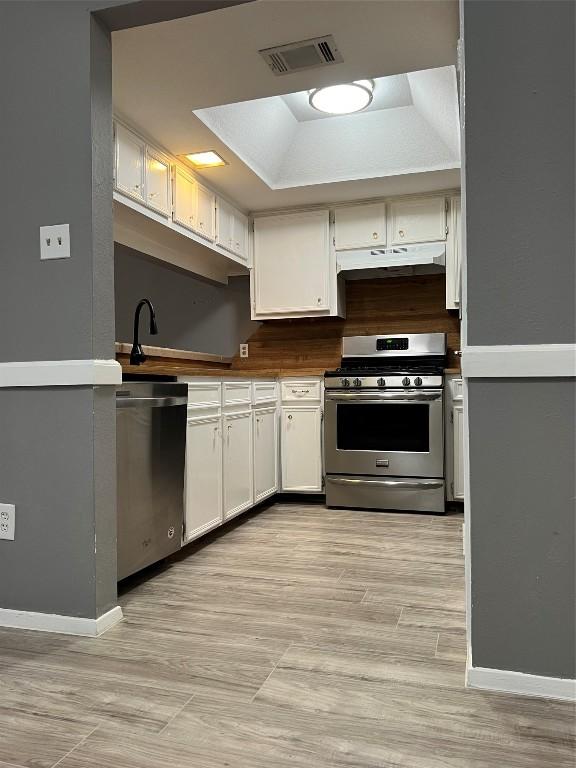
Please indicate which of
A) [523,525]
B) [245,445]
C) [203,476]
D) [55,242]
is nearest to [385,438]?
[245,445]

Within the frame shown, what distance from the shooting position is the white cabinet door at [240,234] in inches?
170

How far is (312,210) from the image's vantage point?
14.5ft

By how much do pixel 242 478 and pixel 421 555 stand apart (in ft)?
3.72

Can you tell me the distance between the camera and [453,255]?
13.5ft

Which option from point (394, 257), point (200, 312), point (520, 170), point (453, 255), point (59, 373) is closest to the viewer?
point (520, 170)

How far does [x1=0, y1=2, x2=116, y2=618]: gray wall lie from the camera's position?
198 cm

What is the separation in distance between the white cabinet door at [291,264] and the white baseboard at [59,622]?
2.78 m

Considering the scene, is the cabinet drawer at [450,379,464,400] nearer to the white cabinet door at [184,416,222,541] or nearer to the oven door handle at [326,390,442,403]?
the oven door handle at [326,390,442,403]

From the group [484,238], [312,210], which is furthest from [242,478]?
[484,238]

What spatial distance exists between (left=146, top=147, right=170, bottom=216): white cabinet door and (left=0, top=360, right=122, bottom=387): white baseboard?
1447 mm

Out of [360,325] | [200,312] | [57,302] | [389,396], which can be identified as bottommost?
[389,396]

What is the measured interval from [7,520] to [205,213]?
2.39m

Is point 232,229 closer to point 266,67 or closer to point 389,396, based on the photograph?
point 389,396

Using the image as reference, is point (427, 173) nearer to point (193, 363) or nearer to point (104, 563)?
point (193, 363)
